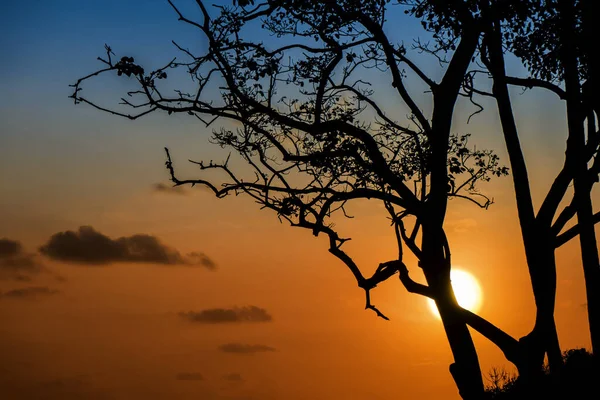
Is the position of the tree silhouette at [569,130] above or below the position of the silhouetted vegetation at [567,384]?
above

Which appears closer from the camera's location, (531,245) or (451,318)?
(451,318)

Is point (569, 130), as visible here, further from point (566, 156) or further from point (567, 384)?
point (567, 384)

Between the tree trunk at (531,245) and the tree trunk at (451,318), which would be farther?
the tree trunk at (451,318)

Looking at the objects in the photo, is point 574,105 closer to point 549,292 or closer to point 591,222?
point 591,222

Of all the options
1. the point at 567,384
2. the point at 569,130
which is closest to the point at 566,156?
the point at 569,130

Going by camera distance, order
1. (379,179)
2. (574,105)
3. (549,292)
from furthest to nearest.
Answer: (379,179)
(574,105)
(549,292)

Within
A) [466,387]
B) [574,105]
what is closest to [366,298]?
[466,387]

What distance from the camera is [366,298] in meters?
14.2

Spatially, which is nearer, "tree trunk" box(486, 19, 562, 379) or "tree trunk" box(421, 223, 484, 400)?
"tree trunk" box(486, 19, 562, 379)

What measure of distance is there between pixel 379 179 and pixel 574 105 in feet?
13.8

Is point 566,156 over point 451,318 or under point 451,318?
over

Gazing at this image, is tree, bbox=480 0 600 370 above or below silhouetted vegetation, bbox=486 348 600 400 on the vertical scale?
above

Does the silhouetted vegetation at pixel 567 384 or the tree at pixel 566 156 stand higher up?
the tree at pixel 566 156

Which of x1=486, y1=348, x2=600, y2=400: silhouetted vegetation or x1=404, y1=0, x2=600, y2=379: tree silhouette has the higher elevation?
x1=404, y1=0, x2=600, y2=379: tree silhouette
